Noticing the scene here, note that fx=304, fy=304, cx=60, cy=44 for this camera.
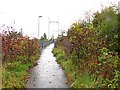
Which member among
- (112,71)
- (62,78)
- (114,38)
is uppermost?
(114,38)

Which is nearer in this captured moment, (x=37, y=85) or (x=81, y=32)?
(x=37, y=85)

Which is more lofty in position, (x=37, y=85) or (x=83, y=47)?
(x=83, y=47)

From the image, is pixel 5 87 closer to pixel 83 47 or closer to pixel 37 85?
pixel 37 85

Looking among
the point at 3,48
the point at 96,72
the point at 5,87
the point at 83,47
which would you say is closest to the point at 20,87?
the point at 5,87

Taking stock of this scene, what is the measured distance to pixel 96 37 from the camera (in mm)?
15945

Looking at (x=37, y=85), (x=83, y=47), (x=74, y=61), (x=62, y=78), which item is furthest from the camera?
(x=74, y=61)

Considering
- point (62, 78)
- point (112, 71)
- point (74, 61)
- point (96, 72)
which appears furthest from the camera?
point (74, 61)

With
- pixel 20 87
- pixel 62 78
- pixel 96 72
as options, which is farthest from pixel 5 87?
pixel 62 78

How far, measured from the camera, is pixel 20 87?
38.5 feet

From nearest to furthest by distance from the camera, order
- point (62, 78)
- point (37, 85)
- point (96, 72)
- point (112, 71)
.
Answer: point (112, 71), point (96, 72), point (37, 85), point (62, 78)

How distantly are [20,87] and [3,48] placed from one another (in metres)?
4.32

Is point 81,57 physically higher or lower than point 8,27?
lower

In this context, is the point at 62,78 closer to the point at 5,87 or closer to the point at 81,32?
the point at 81,32

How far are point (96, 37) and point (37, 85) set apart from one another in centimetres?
455
